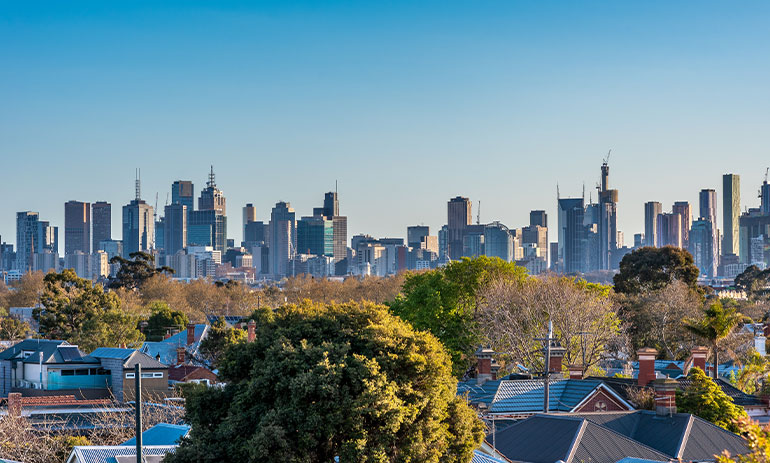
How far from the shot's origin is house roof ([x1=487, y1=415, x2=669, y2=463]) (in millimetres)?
28594

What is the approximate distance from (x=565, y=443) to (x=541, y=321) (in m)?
26.7

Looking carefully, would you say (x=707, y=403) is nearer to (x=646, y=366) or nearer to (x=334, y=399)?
(x=646, y=366)

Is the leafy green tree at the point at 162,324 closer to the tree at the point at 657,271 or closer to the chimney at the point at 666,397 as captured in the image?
the tree at the point at 657,271

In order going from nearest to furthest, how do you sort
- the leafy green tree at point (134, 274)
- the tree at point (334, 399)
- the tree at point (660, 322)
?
the tree at point (334, 399) → the tree at point (660, 322) → the leafy green tree at point (134, 274)

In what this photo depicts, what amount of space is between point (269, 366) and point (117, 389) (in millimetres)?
30488

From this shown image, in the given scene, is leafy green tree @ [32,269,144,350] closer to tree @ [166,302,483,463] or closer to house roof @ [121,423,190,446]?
house roof @ [121,423,190,446]

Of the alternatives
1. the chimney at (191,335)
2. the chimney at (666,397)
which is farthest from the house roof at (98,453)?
the chimney at (191,335)

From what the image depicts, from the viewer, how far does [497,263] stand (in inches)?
2467

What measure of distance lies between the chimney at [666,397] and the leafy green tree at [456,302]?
74.3 ft

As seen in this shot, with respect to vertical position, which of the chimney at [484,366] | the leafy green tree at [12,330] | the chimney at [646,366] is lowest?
the leafy green tree at [12,330]

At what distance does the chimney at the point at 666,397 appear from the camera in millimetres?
31344

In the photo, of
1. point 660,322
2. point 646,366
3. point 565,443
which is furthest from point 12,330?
point 565,443

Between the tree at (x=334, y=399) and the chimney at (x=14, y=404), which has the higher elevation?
the tree at (x=334, y=399)

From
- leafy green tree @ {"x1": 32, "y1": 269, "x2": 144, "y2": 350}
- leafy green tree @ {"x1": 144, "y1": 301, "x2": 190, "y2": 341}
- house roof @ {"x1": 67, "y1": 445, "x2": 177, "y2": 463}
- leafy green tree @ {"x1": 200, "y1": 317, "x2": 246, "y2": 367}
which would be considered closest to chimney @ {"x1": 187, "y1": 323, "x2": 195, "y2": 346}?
leafy green tree @ {"x1": 200, "y1": 317, "x2": 246, "y2": 367}
